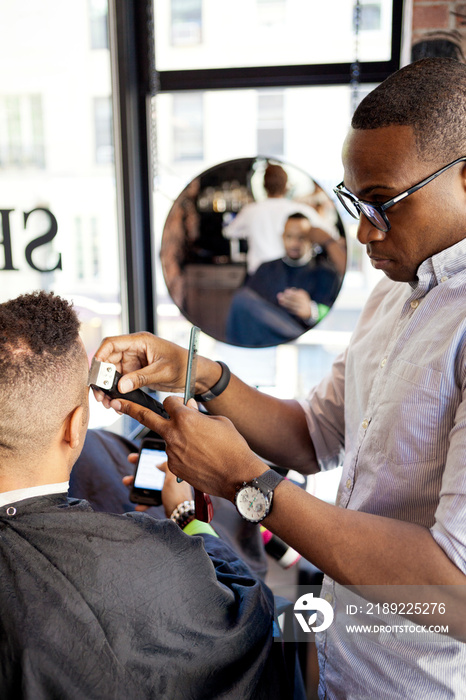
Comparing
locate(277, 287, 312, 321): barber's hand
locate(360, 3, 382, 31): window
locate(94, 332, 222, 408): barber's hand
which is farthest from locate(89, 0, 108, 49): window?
locate(94, 332, 222, 408): barber's hand

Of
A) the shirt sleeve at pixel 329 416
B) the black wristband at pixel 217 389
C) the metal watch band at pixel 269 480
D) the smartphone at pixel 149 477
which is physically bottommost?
the smartphone at pixel 149 477

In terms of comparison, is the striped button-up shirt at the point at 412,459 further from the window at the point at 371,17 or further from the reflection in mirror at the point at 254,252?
the window at the point at 371,17

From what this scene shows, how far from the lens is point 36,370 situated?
1119mm

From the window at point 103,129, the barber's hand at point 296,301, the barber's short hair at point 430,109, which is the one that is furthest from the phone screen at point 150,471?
the window at point 103,129

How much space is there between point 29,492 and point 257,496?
0.47 metres

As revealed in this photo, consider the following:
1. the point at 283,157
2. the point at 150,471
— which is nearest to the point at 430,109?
the point at 150,471

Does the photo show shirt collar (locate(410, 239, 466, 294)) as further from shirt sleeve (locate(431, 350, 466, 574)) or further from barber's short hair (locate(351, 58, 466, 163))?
shirt sleeve (locate(431, 350, 466, 574))

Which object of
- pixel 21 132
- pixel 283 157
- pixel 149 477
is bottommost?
pixel 149 477

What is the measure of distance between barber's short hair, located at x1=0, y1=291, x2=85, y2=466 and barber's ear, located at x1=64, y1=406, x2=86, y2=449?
0.04ft

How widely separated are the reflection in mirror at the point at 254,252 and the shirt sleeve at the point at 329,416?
1.08 metres

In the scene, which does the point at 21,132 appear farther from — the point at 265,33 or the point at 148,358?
the point at 148,358

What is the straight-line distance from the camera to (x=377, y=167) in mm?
1085

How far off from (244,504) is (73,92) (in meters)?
2.13

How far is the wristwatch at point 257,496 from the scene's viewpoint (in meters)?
1.01
